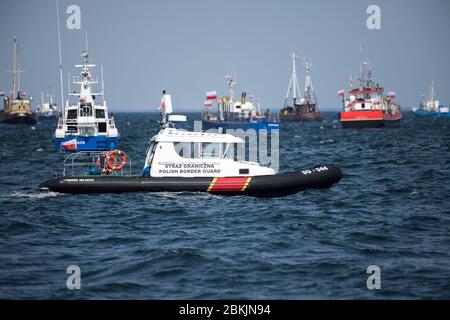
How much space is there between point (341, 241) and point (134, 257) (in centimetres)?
551

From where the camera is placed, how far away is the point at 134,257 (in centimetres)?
1539

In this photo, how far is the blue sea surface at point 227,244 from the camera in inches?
516

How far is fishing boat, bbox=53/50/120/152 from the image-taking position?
50.7m

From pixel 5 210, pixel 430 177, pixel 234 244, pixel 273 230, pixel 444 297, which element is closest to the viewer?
pixel 444 297

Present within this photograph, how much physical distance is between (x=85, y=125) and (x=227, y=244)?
3777cm

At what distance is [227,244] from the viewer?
16.7m

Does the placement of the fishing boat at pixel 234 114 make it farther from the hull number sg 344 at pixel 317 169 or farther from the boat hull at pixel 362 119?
the hull number sg 344 at pixel 317 169

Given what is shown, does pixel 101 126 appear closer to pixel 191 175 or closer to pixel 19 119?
pixel 191 175

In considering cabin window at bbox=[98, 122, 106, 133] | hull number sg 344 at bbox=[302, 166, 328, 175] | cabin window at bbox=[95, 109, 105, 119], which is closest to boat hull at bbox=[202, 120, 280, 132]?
cabin window at bbox=[95, 109, 105, 119]

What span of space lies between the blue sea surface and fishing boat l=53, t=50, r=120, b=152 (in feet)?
76.1
